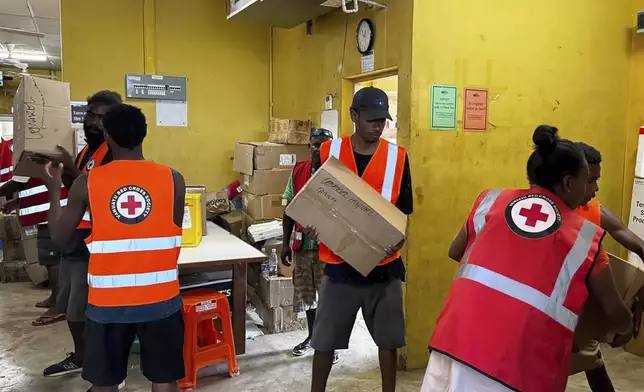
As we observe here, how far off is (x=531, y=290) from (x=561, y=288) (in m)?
0.08

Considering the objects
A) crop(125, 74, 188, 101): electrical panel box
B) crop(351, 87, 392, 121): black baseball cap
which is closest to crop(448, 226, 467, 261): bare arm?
crop(351, 87, 392, 121): black baseball cap

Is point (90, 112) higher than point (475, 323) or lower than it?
higher

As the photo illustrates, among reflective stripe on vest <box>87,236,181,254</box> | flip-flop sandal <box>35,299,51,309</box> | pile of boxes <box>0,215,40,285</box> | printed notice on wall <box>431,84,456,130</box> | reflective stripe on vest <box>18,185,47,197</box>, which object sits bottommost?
flip-flop sandal <box>35,299,51,309</box>

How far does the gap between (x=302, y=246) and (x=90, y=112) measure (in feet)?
4.99

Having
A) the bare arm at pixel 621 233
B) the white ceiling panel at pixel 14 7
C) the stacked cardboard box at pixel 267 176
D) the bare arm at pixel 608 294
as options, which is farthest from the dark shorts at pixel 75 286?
the white ceiling panel at pixel 14 7

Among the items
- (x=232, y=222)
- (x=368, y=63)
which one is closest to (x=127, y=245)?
(x=368, y=63)

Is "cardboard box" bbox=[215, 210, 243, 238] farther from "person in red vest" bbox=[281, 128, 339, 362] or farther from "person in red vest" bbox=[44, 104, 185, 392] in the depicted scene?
"person in red vest" bbox=[44, 104, 185, 392]

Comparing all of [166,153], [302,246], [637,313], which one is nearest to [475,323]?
[637,313]

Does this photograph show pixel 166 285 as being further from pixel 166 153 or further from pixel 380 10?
pixel 166 153

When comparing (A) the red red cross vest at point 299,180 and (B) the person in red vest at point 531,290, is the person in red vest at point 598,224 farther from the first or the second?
(A) the red red cross vest at point 299,180

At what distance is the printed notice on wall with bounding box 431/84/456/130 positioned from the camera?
3.37 meters

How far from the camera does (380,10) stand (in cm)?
361

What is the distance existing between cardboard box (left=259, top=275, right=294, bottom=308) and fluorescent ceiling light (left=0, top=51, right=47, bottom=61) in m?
8.94

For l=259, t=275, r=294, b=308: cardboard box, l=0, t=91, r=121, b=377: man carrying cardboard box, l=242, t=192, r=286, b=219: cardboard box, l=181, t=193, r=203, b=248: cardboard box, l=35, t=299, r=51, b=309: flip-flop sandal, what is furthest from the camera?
l=35, t=299, r=51, b=309: flip-flop sandal
